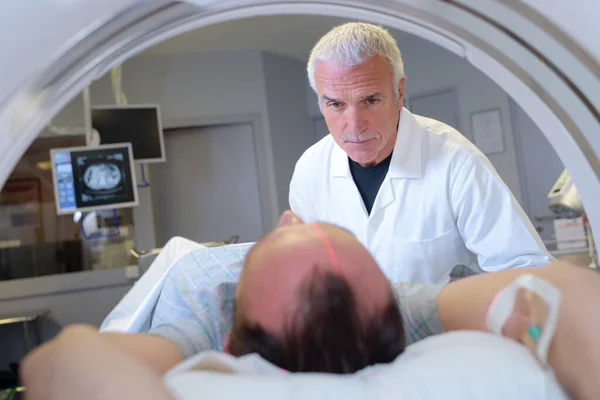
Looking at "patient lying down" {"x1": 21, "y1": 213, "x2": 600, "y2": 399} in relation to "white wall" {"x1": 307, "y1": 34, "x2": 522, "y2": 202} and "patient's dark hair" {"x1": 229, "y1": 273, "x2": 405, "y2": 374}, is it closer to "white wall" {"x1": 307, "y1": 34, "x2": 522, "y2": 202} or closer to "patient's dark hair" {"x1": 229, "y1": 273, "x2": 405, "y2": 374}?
"patient's dark hair" {"x1": 229, "y1": 273, "x2": 405, "y2": 374}

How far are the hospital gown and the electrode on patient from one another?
0.16m

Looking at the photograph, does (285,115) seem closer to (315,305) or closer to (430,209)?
(430,209)

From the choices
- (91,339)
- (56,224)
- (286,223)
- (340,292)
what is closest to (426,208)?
(286,223)

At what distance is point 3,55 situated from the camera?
631mm

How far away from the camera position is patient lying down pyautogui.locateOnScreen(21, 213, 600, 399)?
1.89 ft

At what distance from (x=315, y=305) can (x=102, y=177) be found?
3.13 m

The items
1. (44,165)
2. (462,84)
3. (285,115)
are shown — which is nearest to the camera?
(44,165)

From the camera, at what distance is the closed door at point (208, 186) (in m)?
4.90

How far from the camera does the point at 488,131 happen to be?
4.49 meters

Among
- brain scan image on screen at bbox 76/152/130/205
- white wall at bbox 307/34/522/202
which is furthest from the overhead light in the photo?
white wall at bbox 307/34/522/202

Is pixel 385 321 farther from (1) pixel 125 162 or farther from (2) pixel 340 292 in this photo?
(1) pixel 125 162

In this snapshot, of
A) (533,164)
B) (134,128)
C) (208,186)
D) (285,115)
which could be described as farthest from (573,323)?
(285,115)

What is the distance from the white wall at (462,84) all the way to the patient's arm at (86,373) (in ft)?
13.4

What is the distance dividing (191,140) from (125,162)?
1.45 m
